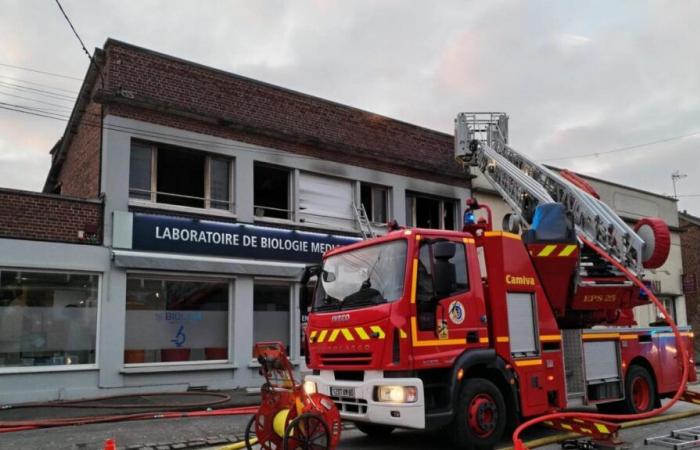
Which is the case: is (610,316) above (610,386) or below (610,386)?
above

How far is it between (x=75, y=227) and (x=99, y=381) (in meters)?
3.14

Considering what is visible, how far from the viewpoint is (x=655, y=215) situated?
28.1 meters

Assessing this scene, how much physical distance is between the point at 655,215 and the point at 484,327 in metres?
23.6

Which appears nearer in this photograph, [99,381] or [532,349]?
[532,349]

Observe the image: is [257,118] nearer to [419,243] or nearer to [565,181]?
[565,181]

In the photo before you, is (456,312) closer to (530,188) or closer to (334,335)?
(334,335)

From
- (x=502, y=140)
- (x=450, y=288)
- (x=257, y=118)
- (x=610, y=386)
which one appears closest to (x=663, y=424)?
(x=610, y=386)

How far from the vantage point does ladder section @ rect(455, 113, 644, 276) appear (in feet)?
34.7

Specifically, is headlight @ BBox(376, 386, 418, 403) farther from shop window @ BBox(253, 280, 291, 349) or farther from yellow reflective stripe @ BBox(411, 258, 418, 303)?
shop window @ BBox(253, 280, 291, 349)

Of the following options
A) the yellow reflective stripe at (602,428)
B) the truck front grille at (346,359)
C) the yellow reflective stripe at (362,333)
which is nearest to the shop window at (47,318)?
the truck front grille at (346,359)

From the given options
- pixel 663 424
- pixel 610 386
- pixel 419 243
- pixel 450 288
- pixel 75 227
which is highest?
pixel 75 227

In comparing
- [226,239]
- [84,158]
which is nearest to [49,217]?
[84,158]

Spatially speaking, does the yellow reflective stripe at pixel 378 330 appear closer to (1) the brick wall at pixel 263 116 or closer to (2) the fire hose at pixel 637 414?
(2) the fire hose at pixel 637 414

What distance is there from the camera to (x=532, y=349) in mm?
8453
